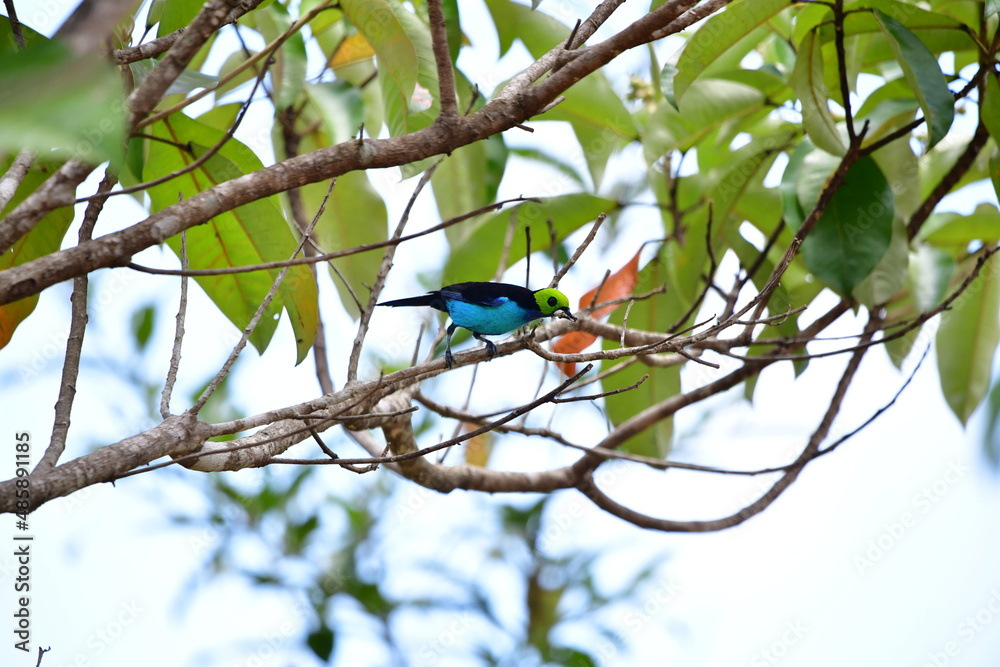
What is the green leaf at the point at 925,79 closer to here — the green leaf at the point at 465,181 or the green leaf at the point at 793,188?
the green leaf at the point at 793,188

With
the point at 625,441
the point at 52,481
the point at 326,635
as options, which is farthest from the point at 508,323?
the point at 326,635

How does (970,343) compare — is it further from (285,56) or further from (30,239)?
(30,239)

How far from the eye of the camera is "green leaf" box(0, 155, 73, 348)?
7.73ft

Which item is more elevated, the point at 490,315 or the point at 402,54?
the point at 402,54

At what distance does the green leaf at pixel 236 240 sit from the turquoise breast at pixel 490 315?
0.68 metres

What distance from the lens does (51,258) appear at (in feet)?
4.69

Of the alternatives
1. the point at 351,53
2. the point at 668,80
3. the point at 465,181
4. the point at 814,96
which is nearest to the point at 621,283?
the point at 465,181

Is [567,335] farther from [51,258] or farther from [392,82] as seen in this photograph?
[51,258]

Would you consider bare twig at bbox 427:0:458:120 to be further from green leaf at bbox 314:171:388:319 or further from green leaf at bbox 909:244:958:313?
green leaf at bbox 909:244:958:313

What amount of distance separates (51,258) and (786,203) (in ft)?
8.15

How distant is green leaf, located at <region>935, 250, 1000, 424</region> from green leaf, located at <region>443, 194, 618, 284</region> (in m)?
1.58

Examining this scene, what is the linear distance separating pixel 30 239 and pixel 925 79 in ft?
8.88

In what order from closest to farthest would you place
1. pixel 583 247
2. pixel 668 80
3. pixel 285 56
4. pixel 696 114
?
1. pixel 583 247
2. pixel 668 80
3. pixel 285 56
4. pixel 696 114

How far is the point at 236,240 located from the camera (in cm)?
270
